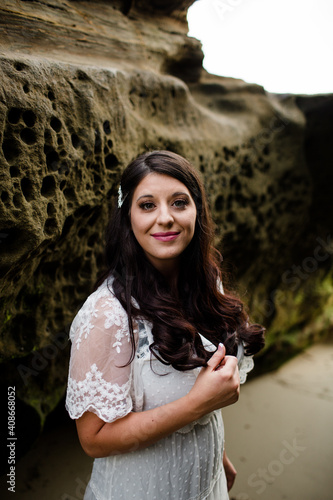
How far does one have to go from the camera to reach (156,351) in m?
1.27

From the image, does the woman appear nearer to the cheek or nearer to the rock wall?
the cheek

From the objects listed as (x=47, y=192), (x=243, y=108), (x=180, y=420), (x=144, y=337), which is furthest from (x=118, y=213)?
(x=243, y=108)

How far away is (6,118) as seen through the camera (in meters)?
1.44

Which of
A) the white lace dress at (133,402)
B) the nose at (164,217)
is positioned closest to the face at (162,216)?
the nose at (164,217)

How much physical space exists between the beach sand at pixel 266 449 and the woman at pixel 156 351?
127 cm

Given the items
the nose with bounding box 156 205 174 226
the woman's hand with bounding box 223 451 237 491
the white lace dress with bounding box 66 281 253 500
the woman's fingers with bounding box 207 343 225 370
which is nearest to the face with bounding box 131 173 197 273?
the nose with bounding box 156 205 174 226

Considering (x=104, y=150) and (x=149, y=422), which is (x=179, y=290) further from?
(x=104, y=150)

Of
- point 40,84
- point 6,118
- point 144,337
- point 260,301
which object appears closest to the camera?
point 144,337

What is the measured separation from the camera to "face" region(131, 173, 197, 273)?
4.38 feet

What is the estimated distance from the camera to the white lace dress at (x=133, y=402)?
115cm

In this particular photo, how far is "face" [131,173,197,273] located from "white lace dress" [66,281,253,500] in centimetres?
24

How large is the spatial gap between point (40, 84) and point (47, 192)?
1.47 feet

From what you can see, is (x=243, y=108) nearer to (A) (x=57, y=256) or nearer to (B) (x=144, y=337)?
(A) (x=57, y=256)

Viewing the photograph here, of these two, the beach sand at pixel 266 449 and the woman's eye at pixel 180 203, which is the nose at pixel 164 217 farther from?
the beach sand at pixel 266 449
